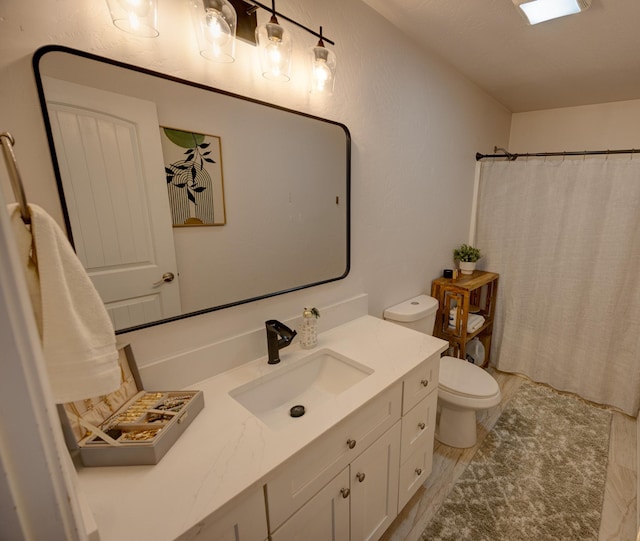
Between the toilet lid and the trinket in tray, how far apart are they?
1369mm

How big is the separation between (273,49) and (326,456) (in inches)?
51.7

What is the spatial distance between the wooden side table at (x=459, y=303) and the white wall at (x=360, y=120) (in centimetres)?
13

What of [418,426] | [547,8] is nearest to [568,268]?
[547,8]

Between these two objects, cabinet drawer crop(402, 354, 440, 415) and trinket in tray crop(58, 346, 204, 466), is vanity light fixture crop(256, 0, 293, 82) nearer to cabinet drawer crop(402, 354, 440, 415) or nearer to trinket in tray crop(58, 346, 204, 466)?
trinket in tray crop(58, 346, 204, 466)

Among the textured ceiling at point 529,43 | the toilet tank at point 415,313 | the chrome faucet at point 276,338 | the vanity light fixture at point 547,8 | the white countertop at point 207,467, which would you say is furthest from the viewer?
the toilet tank at point 415,313

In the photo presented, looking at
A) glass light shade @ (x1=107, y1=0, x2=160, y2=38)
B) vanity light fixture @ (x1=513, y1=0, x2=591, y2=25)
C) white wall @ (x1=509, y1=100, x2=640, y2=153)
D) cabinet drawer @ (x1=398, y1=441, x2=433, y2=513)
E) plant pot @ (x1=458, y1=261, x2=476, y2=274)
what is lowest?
cabinet drawer @ (x1=398, y1=441, x2=433, y2=513)

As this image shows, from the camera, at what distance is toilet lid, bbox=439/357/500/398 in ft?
5.48

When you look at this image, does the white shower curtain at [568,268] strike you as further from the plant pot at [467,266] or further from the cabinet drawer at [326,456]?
the cabinet drawer at [326,456]

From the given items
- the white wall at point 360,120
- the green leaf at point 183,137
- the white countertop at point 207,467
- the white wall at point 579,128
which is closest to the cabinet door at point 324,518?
the white countertop at point 207,467

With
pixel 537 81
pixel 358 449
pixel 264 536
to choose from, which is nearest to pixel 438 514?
pixel 358 449

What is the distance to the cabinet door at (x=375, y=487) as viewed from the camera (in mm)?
1064

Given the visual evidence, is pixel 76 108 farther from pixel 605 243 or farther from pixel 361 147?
pixel 605 243

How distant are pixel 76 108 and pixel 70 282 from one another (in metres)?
0.51

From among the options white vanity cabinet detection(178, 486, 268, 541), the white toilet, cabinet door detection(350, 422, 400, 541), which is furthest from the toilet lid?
white vanity cabinet detection(178, 486, 268, 541)
